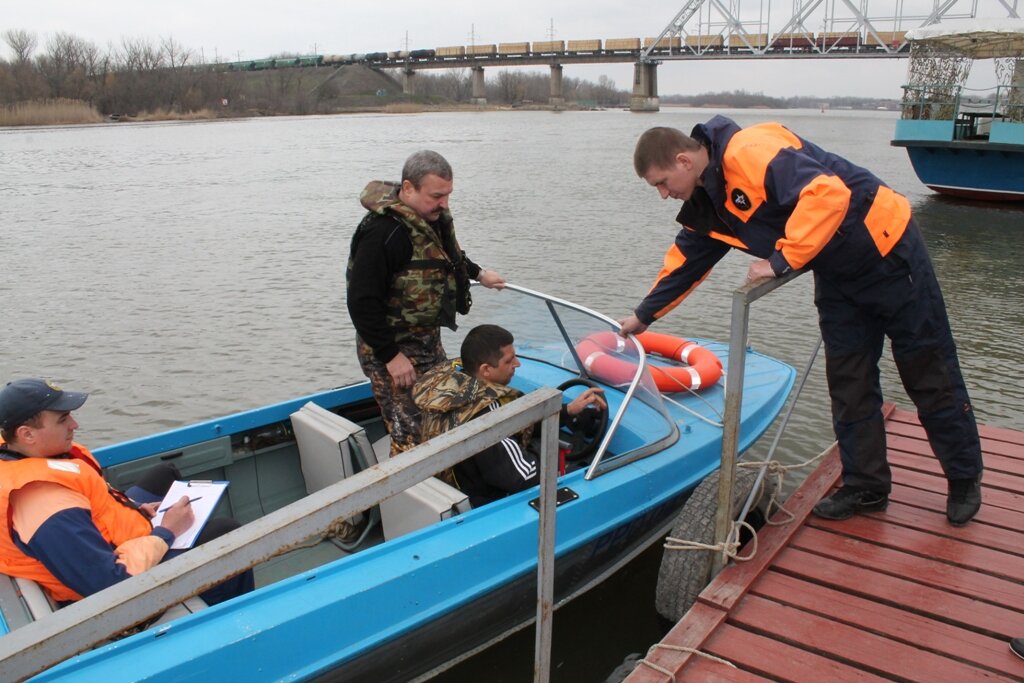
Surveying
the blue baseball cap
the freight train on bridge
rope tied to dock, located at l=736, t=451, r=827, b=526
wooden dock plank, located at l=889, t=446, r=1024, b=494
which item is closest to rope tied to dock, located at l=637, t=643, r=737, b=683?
rope tied to dock, located at l=736, t=451, r=827, b=526

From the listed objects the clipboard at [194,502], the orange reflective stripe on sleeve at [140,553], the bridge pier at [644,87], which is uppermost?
the bridge pier at [644,87]

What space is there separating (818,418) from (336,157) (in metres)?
25.0

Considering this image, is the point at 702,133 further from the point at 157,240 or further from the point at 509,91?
the point at 509,91

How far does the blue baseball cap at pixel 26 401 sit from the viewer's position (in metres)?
2.36

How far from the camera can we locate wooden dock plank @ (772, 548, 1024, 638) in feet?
8.93

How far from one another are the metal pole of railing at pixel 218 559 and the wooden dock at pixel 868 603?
1382mm

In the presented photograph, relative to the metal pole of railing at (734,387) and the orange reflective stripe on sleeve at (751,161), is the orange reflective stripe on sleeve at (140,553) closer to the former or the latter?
the metal pole of railing at (734,387)

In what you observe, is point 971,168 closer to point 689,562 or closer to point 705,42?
point 689,562

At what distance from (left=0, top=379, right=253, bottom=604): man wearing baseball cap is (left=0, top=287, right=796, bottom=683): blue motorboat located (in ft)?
0.44

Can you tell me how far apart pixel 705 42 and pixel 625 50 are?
1073cm

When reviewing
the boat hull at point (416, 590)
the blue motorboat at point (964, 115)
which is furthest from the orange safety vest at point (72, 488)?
the blue motorboat at point (964, 115)

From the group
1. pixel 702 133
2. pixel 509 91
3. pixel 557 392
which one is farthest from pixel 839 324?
pixel 509 91

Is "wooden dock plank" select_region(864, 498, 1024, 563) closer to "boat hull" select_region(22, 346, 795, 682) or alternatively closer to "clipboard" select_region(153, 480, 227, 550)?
"boat hull" select_region(22, 346, 795, 682)

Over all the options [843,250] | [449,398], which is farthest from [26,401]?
[843,250]
